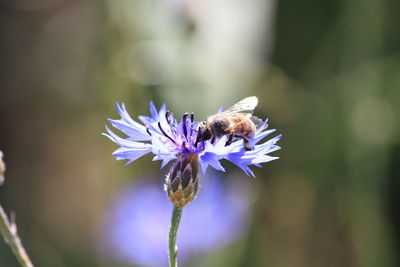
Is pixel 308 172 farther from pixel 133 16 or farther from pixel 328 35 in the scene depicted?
pixel 133 16

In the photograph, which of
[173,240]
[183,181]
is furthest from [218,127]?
[173,240]

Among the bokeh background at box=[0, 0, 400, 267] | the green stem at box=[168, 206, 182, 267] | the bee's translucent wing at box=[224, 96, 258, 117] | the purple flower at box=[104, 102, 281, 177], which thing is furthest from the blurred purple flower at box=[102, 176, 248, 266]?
the green stem at box=[168, 206, 182, 267]

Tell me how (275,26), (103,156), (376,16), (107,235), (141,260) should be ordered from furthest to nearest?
(275,26) < (103,156) < (376,16) < (107,235) < (141,260)

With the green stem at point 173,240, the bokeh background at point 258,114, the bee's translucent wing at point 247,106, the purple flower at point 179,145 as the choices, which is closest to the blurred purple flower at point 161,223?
the bokeh background at point 258,114

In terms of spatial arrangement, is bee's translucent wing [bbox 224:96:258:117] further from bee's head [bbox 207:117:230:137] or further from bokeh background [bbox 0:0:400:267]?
bokeh background [bbox 0:0:400:267]

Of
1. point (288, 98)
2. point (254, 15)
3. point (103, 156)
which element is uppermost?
point (254, 15)

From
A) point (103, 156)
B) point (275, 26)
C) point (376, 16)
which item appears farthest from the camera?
point (275, 26)

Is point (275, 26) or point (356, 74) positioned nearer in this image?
point (356, 74)

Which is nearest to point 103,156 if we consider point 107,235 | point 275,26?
point 107,235
